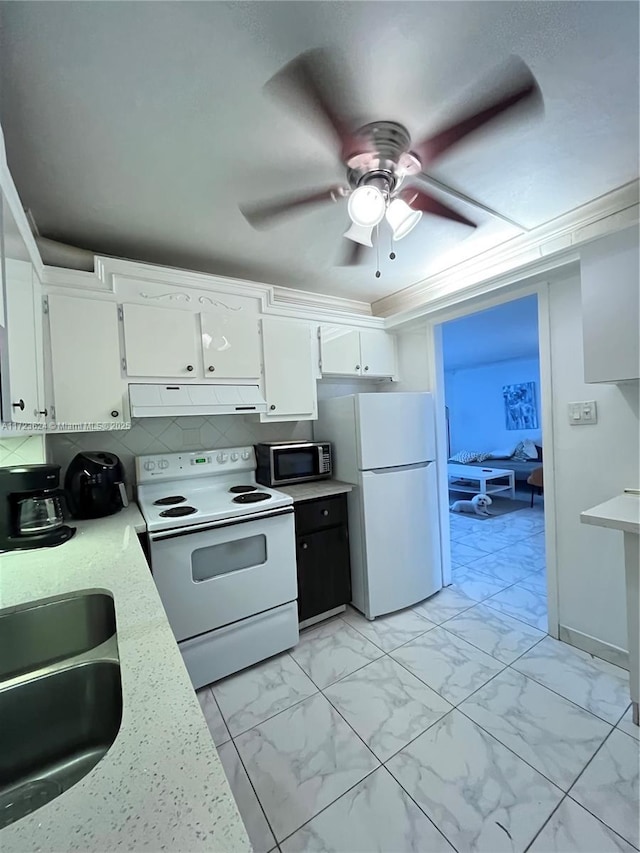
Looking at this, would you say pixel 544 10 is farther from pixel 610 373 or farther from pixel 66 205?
pixel 66 205

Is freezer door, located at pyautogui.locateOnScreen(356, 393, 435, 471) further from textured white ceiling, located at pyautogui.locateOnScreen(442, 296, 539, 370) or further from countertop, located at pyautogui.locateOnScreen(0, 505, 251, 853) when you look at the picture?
countertop, located at pyautogui.locateOnScreen(0, 505, 251, 853)

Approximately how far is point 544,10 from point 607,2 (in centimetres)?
15

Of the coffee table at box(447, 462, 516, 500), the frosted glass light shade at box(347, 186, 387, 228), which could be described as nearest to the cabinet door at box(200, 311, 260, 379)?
the frosted glass light shade at box(347, 186, 387, 228)

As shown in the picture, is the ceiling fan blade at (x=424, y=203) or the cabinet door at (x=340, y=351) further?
the cabinet door at (x=340, y=351)

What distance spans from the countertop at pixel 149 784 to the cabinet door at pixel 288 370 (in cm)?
163

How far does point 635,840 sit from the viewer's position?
1099 millimetres

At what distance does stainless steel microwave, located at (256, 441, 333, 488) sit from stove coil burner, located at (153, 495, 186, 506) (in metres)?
0.57

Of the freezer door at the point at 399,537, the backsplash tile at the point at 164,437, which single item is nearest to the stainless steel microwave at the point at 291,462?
the backsplash tile at the point at 164,437

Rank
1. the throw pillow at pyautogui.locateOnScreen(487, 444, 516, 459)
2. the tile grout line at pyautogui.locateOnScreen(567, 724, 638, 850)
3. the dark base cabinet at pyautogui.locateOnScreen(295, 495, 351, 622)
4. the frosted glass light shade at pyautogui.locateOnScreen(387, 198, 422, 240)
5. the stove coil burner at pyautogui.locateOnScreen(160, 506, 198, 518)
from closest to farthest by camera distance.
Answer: the tile grout line at pyautogui.locateOnScreen(567, 724, 638, 850)
the frosted glass light shade at pyautogui.locateOnScreen(387, 198, 422, 240)
the stove coil burner at pyautogui.locateOnScreen(160, 506, 198, 518)
the dark base cabinet at pyautogui.locateOnScreen(295, 495, 351, 622)
the throw pillow at pyautogui.locateOnScreen(487, 444, 516, 459)

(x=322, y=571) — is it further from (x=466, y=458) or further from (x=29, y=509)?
(x=466, y=458)

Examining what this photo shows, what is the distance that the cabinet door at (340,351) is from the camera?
2582 millimetres

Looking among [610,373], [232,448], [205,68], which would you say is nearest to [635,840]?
[610,373]

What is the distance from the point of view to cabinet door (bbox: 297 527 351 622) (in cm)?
220

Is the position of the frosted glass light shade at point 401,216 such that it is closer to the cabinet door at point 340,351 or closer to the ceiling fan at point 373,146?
the ceiling fan at point 373,146
